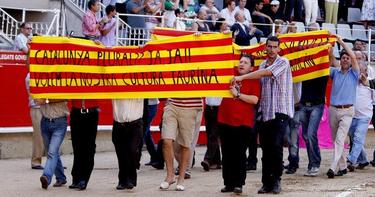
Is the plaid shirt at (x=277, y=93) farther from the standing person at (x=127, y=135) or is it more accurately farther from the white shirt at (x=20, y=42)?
the white shirt at (x=20, y=42)

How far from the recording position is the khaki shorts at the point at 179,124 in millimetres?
12508

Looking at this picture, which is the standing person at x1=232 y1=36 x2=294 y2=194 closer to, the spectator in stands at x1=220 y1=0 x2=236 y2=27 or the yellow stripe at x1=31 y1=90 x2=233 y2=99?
the yellow stripe at x1=31 y1=90 x2=233 y2=99

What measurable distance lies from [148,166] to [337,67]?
11.1ft

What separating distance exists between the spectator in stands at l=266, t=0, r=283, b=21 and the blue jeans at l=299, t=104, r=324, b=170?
29.2 feet

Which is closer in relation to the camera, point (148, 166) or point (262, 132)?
point (262, 132)

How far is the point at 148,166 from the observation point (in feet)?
51.5

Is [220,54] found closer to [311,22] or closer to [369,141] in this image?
[369,141]

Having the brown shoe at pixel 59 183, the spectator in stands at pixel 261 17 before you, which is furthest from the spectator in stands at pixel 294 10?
the brown shoe at pixel 59 183

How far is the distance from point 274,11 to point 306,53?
9.67 metres

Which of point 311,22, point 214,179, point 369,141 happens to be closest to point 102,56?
point 214,179

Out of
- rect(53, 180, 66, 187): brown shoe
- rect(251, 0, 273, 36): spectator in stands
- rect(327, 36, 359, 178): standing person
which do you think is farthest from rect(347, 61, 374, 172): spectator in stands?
rect(251, 0, 273, 36): spectator in stands

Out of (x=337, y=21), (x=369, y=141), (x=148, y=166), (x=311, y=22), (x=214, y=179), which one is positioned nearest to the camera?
(x=214, y=179)

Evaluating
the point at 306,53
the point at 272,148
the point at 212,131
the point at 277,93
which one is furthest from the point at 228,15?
the point at 272,148

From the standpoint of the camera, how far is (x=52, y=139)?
12.6 meters
